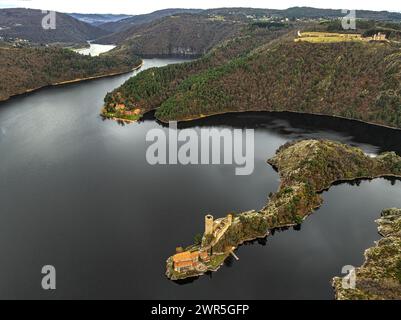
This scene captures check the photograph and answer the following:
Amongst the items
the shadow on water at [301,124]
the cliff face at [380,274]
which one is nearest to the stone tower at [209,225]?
the cliff face at [380,274]

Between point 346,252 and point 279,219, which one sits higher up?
point 279,219

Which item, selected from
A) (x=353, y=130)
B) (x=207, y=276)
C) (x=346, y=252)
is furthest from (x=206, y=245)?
(x=353, y=130)

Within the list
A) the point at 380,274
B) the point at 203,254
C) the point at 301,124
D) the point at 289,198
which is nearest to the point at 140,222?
the point at 203,254

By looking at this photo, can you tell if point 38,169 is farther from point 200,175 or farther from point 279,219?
point 279,219

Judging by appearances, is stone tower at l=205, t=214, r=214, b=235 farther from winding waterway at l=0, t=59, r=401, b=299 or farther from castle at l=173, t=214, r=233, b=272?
winding waterway at l=0, t=59, r=401, b=299

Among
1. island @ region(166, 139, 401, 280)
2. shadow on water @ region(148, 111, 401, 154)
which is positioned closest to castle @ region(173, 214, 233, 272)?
island @ region(166, 139, 401, 280)

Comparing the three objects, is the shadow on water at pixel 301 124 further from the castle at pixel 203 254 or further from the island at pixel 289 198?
the castle at pixel 203 254
